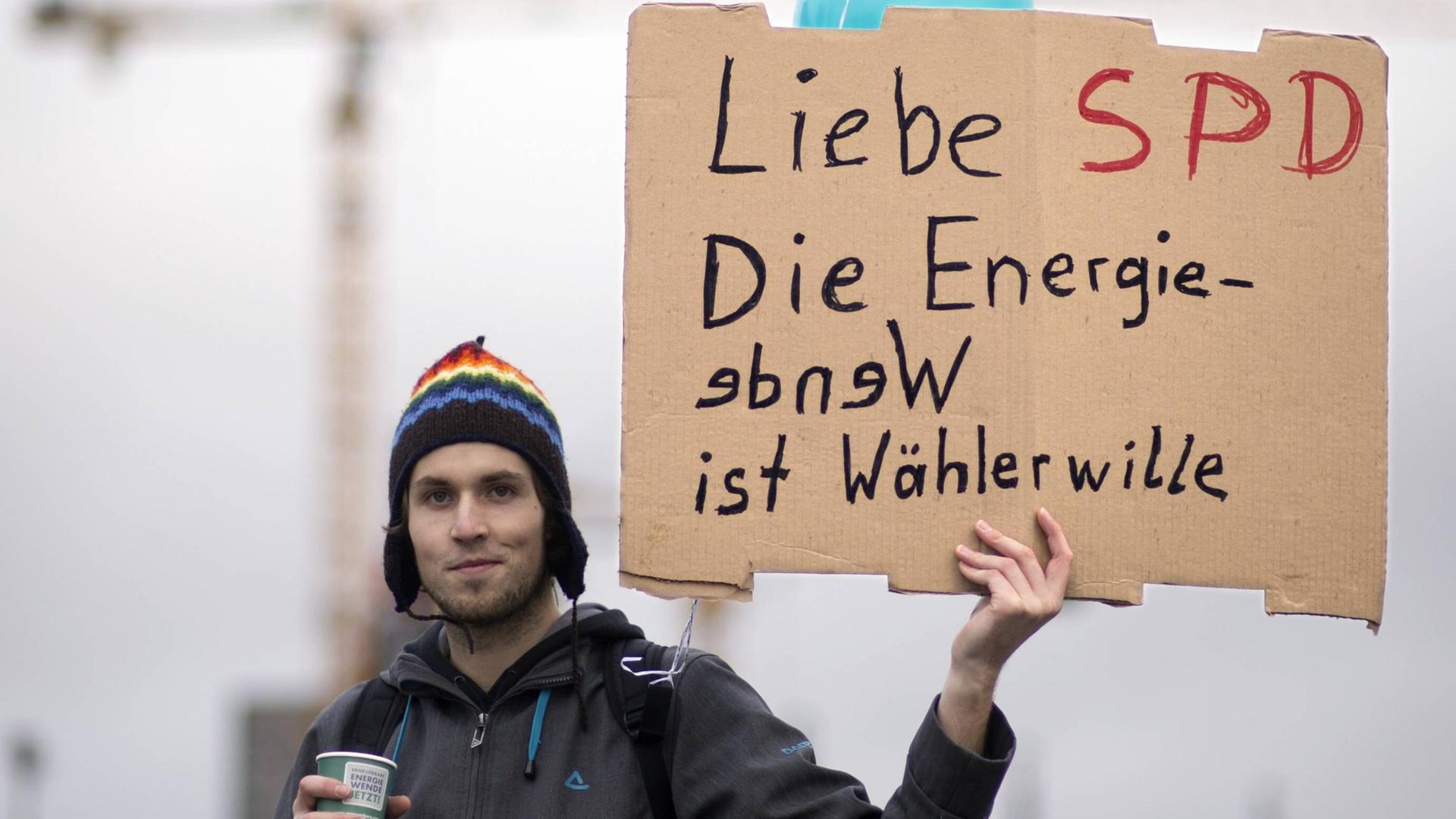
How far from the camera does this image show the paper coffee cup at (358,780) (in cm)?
344

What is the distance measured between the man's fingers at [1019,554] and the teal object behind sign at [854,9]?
1.09 meters

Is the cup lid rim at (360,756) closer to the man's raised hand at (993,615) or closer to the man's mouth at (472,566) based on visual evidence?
the man's mouth at (472,566)

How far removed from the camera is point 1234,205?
3623 millimetres

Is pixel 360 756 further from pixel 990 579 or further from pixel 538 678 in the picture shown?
pixel 990 579

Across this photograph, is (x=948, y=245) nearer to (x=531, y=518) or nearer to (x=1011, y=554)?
(x=1011, y=554)

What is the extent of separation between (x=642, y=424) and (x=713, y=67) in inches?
28.3

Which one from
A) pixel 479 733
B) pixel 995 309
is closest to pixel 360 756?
pixel 479 733

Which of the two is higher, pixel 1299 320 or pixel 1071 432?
pixel 1299 320

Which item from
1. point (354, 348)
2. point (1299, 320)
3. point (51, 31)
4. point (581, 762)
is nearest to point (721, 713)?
point (581, 762)

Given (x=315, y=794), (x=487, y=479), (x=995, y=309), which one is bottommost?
(x=315, y=794)

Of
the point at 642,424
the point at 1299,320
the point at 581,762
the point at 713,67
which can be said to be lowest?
the point at 581,762

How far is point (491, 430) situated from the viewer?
400cm

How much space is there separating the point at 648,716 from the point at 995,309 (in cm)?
108

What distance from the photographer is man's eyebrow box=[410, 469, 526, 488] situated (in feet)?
13.0
